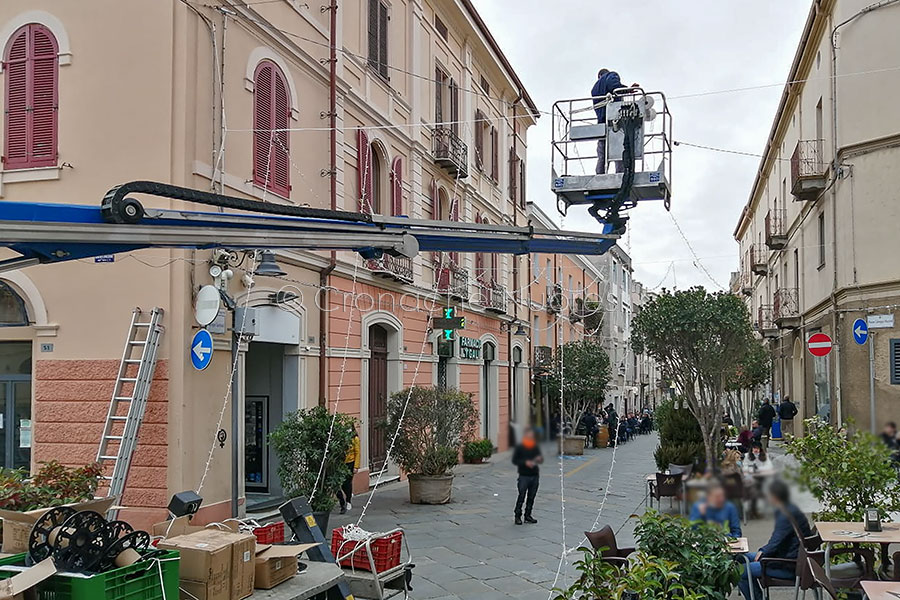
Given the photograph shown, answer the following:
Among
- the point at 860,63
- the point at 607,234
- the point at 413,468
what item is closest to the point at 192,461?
the point at 413,468

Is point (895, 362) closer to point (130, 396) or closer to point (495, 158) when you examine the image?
point (130, 396)

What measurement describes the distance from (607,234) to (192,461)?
728 cm

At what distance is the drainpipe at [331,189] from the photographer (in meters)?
14.2

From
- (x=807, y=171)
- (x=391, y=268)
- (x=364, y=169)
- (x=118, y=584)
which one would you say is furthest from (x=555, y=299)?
(x=807, y=171)

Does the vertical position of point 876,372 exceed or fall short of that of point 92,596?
it exceeds it

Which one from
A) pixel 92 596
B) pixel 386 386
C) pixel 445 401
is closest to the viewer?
pixel 92 596

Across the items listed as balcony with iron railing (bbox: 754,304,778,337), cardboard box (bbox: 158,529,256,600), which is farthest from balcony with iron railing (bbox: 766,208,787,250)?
cardboard box (bbox: 158,529,256,600)

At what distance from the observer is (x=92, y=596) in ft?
15.7

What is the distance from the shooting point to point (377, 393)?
1681 centimetres

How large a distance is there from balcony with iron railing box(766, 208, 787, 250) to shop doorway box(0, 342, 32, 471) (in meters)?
22.2

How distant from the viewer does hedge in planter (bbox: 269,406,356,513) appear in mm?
11211

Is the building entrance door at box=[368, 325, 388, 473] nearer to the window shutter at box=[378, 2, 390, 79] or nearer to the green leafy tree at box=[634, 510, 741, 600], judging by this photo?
the window shutter at box=[378, 2, 390, 79]

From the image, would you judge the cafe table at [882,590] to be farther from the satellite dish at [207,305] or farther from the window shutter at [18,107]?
the window shutter at [18,107]

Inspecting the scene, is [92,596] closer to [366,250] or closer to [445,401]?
[366,250]
